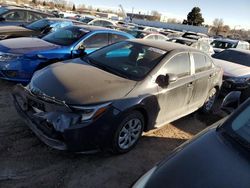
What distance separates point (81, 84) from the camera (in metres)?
3.80

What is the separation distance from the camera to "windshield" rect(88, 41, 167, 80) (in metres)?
4.29

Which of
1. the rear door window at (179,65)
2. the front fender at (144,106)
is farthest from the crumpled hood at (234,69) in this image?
the front fender at (144,106)

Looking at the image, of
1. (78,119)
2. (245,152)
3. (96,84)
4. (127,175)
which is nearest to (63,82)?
(96,84)

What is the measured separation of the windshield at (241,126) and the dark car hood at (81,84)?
4.95ft

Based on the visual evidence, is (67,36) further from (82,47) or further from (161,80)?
(161,80)

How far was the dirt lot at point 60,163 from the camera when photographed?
326 centimetres

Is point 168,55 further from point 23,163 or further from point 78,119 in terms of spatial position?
point 23,163

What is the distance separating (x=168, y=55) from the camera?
14.8 feet

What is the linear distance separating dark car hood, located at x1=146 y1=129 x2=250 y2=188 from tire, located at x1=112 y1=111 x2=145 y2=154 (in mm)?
1290

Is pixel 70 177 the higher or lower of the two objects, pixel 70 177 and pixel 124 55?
the lower

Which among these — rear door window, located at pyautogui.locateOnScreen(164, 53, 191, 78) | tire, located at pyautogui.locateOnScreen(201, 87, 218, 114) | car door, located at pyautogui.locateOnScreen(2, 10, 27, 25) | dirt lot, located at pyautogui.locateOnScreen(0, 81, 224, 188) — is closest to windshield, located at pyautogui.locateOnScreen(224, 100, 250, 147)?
dirt lot, located at pyautogui.locateOnScreen(0, 81, 224, 188)

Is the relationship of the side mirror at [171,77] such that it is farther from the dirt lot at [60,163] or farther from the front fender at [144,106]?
the dirt lot at [60,163]

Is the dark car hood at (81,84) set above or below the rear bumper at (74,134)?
above

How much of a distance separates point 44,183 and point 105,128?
98cm
